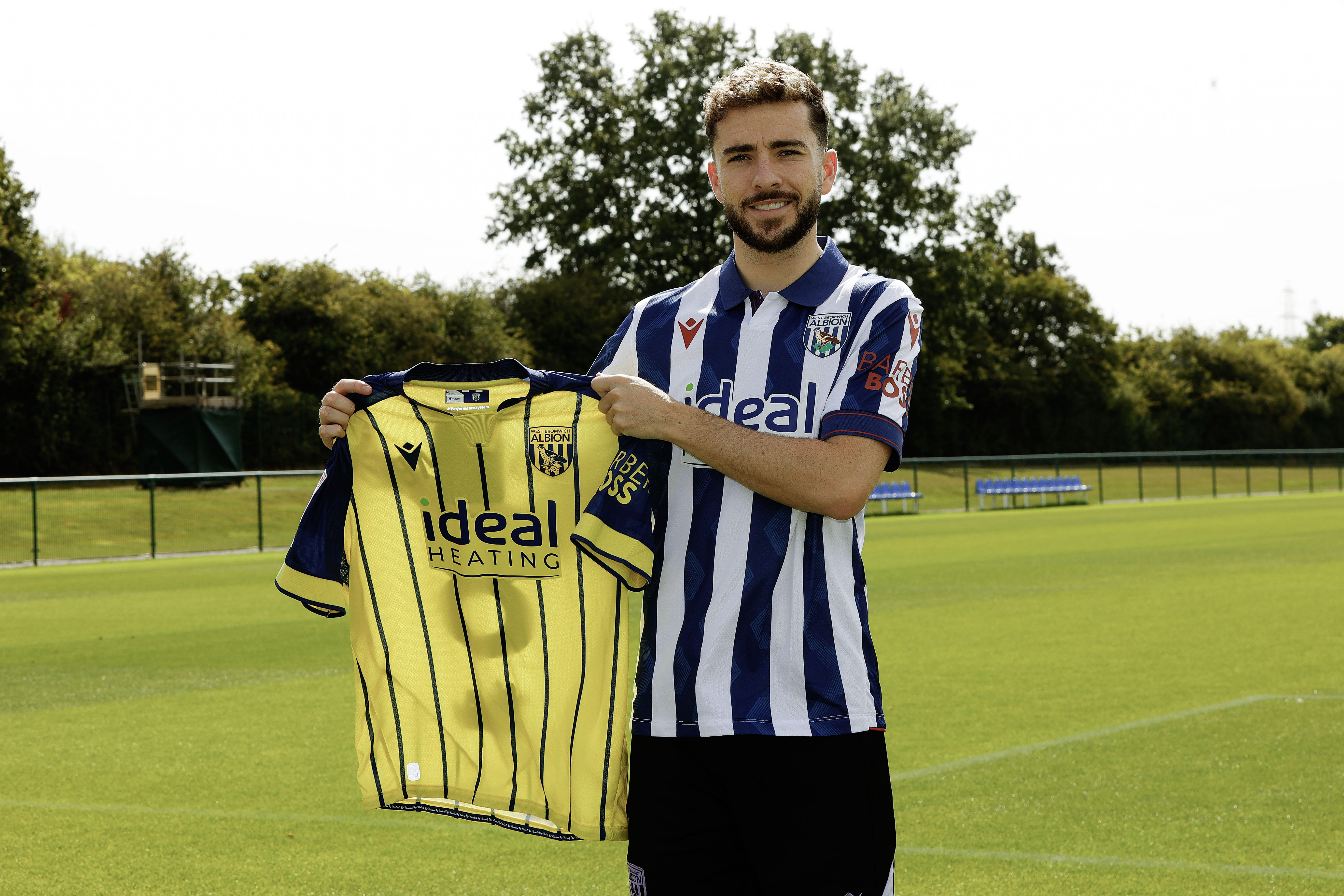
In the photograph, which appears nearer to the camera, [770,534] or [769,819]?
[769,819]

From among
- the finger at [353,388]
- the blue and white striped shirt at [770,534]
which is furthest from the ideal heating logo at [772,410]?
the finger at [353,388]

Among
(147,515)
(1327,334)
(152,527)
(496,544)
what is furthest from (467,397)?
(1327,334)

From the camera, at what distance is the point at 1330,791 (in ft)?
17.5

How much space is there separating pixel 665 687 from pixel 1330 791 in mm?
4011

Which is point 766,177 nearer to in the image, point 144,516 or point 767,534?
point 767,534

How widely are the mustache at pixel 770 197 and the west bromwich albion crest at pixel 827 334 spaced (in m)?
0.23

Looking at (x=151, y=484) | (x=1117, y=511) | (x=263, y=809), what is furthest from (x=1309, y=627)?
(x=1117, y=511)

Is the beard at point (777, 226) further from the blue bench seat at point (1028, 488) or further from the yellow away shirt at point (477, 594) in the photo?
the blue bench seat at point (1028, 488)

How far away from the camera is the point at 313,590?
2.95 meters

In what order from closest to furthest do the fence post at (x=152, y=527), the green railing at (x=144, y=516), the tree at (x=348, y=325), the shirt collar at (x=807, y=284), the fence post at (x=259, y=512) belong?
the shirt collar at (x=807, y=284) → the green railing at (x=144, y=516) → the fence post at (x=152, y=527) → the fence post at (x=259, y=512) → the tree at (x=348, y=325)

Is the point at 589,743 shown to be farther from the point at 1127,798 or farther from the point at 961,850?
the point at 1127,798

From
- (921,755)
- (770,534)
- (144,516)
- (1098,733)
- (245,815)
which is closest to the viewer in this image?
(770,534)

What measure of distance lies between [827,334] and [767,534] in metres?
0.41

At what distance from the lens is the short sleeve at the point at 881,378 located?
98.0 inches
